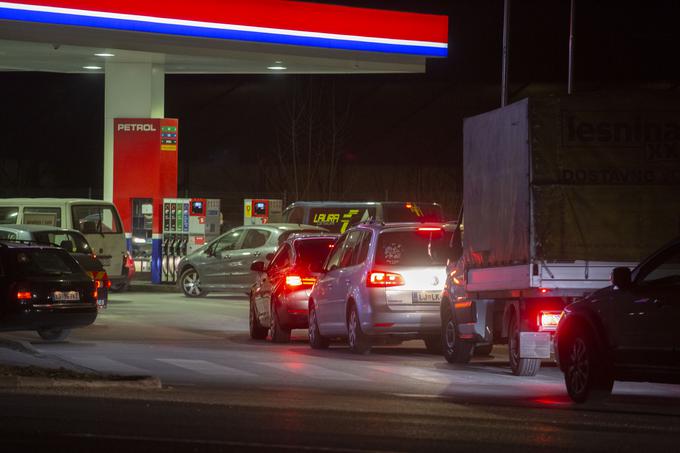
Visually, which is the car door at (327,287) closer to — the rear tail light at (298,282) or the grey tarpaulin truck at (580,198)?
the rear tail light at (298,282)

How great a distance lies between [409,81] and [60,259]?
128ft

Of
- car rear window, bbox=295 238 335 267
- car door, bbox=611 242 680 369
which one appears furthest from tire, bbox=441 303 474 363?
car door, bbox=611 242 680 369

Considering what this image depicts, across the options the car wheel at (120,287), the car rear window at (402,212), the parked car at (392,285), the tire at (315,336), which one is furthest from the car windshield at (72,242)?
the car rear window at (402,212)

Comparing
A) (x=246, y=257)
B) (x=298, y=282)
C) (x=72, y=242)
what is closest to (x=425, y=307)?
(x=298, y=282)

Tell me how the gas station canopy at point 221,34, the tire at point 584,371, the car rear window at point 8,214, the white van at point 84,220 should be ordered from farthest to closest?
the gas station canopy at point 221,34, the car rear window at point 8,214, the white van at point 84,220, the tire at point 584,371

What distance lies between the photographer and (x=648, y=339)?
39.7ft

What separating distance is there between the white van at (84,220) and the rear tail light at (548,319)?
16.7m

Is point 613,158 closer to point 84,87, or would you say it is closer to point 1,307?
point 1,307

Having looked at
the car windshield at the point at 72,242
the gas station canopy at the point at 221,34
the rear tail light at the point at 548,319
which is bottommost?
the rear tail light at the point at 548,319

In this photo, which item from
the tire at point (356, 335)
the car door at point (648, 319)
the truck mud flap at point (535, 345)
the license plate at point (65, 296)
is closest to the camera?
the car door at point (648, 319)

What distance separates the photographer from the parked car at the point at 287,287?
2123 cm

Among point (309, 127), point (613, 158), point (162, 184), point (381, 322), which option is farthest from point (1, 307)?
point (309, 127)

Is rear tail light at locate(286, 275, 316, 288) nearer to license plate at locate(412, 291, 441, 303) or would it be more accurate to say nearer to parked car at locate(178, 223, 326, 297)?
license plate at locate(412, 291, 441, 303)

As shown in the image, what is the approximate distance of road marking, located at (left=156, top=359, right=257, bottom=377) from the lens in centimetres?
1579
